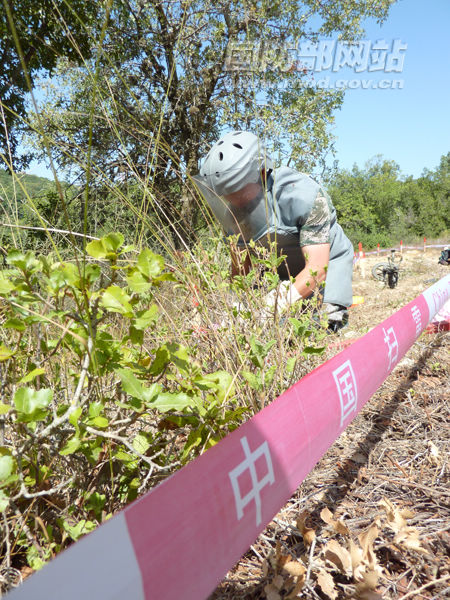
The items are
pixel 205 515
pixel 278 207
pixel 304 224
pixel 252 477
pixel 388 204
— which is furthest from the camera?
pixel 388 204

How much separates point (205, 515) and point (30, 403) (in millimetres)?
361

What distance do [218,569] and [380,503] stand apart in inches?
31.7

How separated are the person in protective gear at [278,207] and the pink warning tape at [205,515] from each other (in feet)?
4.65

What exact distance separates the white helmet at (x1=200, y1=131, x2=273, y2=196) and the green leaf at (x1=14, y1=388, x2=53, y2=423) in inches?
75.3

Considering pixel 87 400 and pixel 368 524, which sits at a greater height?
pixel 87 400

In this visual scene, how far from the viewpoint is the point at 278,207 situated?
2.85 metres

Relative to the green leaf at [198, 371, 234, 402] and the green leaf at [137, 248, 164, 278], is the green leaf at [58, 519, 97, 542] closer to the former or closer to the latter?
the green leaf at [198, 371, 234, 402]

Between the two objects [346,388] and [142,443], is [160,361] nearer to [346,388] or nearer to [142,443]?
[142,443]

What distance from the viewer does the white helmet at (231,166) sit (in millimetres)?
2426

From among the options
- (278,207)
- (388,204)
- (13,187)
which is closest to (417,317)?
(278,207)

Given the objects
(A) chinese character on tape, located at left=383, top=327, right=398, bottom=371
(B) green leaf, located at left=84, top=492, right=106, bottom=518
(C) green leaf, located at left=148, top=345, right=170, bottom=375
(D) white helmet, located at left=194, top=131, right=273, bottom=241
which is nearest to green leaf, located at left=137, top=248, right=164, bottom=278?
(C) green leaf, located at left=148, top=345, right=170, bottom=375

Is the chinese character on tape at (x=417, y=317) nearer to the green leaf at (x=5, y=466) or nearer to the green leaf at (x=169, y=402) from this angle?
the green leaf at (x=169, y=402)

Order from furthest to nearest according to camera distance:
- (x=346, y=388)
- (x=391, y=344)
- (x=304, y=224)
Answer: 1. (x=304, y=224)
2. (x=391, y=344)
3. (x=346, y=388)

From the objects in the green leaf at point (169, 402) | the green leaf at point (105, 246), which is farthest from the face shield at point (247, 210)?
→ the green leaf at point (169, 402)
